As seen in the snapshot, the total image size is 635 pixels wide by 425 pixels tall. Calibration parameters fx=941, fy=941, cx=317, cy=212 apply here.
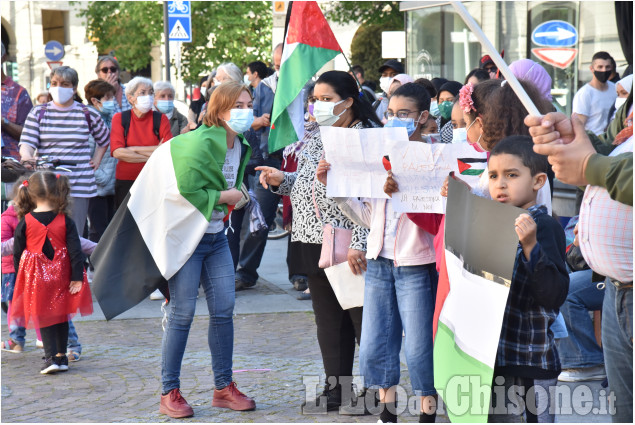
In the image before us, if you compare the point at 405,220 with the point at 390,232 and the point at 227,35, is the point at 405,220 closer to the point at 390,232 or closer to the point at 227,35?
the point at 390,232

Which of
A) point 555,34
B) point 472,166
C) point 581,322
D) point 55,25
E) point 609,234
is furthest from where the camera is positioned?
point 55,25

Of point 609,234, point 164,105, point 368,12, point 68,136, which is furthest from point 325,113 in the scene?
point 368,12

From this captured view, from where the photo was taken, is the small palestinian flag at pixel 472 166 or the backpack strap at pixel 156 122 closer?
the small palestinian flag at pixel 472 166

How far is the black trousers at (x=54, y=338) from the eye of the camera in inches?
243

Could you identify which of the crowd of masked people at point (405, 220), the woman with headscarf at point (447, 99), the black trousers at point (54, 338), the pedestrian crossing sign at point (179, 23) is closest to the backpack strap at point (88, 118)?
the crowd of masked people at point (405, 220)

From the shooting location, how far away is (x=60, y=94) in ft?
28.6

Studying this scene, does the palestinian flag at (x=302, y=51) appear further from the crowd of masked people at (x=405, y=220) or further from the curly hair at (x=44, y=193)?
the curly hair at (x=44, y=193)

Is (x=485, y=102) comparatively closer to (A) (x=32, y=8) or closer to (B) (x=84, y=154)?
(B) (x=84, y=154)

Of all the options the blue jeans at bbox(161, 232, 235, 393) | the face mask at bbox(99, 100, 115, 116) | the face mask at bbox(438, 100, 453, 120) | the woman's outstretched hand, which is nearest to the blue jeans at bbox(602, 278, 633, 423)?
the woman's outstretched hand

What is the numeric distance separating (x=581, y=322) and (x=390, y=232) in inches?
64.4

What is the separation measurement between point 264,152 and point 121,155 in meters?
1.35

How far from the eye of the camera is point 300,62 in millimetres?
5707

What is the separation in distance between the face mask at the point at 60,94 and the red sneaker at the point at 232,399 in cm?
429

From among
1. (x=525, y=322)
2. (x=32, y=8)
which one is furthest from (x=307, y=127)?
(x=32, y=8)
